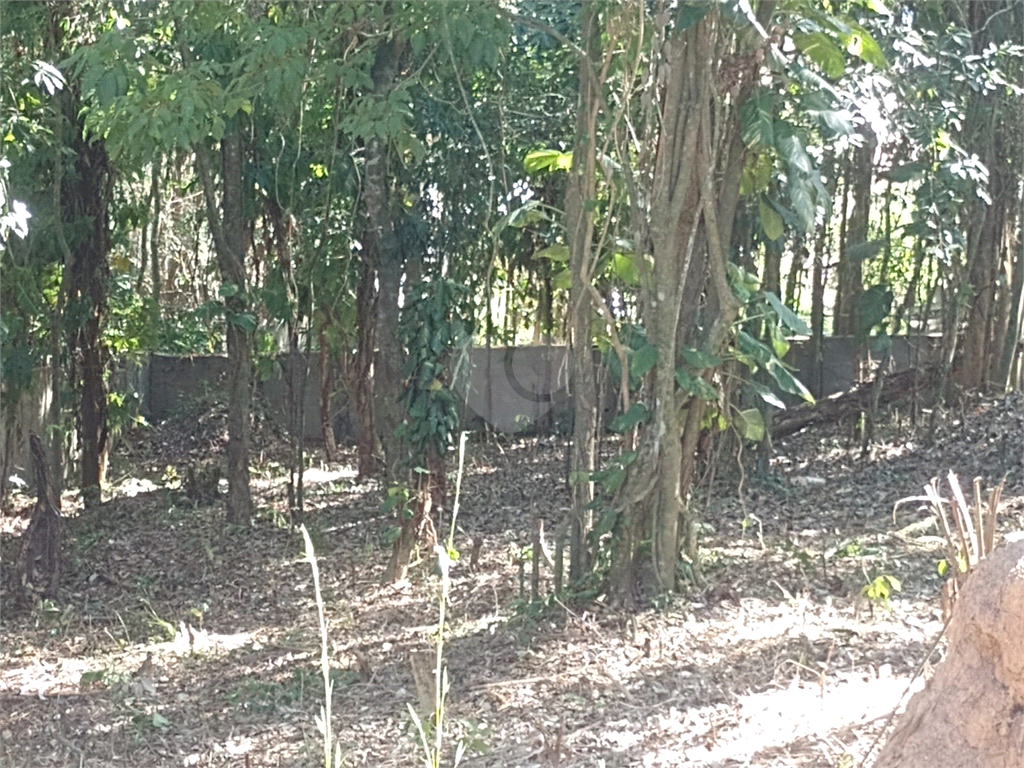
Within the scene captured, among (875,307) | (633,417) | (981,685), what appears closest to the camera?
(981,685)

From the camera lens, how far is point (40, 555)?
716 centimetres

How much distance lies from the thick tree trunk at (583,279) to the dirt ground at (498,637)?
1.56ft

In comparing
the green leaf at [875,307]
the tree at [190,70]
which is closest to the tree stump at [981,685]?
the tree at [190,70]

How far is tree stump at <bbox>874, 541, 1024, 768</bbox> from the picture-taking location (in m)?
2.59

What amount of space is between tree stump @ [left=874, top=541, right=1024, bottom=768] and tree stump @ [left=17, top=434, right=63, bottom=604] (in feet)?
18.8

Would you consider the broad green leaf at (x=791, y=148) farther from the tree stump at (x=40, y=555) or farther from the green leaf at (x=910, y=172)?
the tree stump at (x=40, y=555)

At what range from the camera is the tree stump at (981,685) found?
259 cm

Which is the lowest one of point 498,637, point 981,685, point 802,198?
point 498,637

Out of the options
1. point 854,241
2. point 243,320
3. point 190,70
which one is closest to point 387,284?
point 243,320

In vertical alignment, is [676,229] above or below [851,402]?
above

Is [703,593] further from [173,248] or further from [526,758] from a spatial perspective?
[173,248]

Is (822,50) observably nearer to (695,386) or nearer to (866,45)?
(866,45)

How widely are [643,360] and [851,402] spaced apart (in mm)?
5496

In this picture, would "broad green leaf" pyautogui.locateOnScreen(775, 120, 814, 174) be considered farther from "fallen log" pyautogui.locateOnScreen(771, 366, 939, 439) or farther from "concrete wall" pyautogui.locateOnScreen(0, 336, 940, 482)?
"concrete wall" pyautogui.locateOnScreen(0, 336, 940, 482)
